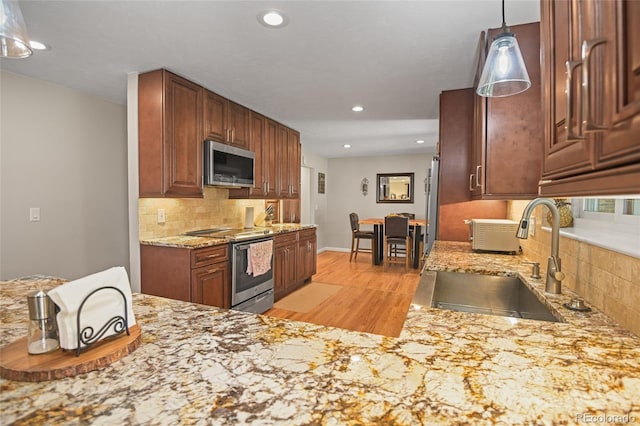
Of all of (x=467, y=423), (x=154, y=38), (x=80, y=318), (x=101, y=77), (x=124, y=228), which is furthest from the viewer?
(x=124, y=228)

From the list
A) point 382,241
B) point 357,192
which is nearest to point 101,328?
point 382,241

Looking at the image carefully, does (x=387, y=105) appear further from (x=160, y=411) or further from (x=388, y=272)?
(x=160, y=411)

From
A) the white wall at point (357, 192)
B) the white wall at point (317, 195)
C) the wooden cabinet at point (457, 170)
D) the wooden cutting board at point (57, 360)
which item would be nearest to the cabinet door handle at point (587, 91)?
the wooden cutting board at point (57, 360)

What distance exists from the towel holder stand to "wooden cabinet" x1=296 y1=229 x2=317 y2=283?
3.46 m

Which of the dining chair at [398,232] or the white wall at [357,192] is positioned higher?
the white wall at [357,192]

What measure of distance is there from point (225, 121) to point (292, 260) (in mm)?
1914

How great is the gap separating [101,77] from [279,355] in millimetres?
3050

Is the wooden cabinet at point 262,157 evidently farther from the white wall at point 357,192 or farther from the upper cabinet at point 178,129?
the white wall at point 357,192

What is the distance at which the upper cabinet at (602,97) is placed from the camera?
1.46 feet

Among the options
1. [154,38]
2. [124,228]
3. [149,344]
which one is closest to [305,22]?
[154,38]

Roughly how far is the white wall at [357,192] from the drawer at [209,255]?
4.89 m

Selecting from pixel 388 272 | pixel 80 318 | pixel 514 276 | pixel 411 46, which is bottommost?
pixel 388 272

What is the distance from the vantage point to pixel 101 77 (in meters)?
2.70

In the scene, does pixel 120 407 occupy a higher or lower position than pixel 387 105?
lower
